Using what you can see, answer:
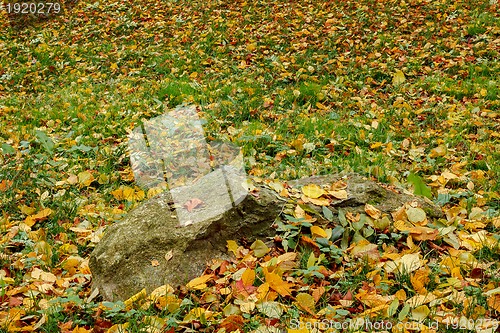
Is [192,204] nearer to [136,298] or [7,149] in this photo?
[136,298]

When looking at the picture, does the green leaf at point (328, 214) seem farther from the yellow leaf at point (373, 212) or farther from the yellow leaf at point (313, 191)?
the yellow leaf at point (373, 212)

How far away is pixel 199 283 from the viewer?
7.58 feet

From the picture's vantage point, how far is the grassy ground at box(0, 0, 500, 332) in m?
2.27

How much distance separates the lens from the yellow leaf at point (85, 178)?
383 cm

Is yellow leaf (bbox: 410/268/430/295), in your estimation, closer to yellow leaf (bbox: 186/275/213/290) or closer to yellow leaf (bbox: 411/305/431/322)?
yellow leaf (bbox: 411/305/431/322)

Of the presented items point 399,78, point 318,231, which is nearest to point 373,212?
point 318,231

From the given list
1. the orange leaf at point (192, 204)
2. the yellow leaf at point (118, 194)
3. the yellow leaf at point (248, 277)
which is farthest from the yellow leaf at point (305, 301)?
the yellow leaf at point (118, 194)

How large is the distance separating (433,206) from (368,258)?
29.6 inches

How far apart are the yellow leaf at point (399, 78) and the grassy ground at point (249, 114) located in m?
0.03

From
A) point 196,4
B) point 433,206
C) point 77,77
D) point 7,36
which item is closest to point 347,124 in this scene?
point 433,206

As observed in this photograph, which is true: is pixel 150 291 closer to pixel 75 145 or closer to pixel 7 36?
pixel 75 145

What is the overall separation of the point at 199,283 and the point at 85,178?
1.96 m

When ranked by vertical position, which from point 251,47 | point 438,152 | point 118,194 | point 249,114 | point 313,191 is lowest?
point 251,47

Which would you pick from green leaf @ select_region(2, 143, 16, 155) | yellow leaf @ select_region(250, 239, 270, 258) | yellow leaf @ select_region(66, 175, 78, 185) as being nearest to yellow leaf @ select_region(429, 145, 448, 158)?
yellow leaf @ select_region(250, 239, 270, 258)
